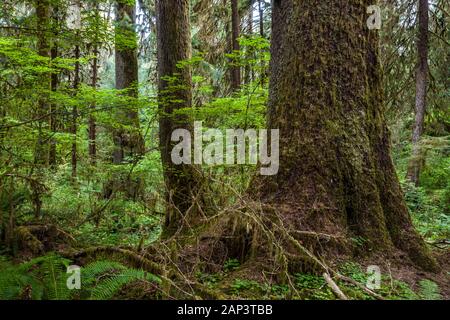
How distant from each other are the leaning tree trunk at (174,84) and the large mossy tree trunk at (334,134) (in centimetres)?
267

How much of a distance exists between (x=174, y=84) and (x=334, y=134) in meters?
3.70

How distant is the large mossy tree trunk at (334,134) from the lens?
3900 millimetres

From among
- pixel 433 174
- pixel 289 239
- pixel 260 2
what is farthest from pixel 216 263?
pixel 260 2

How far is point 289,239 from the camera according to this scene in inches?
136

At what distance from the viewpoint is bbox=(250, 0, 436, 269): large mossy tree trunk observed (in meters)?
3.90

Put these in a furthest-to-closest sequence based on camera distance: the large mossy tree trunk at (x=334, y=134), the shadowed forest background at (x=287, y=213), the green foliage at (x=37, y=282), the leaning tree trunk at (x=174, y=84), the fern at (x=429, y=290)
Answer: the leaning tree trunk at (x=174, y=84) < the large mossy tree trunk at (x=334, y=134) < the fern at (x=429, y=290) < the shadowed forest background at (x=287, y=213) < the green foliage at (x=37, y=282)

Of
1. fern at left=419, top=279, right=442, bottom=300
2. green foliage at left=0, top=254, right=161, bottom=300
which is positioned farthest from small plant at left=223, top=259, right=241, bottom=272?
fern at left=419, top=279, right=442, bottom=300

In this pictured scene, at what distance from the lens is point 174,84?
6871 mm

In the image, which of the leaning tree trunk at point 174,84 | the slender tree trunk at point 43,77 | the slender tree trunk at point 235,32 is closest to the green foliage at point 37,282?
the slender tree trunk at point 43,77

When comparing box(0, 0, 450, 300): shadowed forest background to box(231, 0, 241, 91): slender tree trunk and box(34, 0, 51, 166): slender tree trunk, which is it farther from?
box(231, 0, 241, 91): slender tree trunk

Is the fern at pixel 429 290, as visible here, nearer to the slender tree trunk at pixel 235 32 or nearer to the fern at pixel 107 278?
the fern at pixel 107 278
